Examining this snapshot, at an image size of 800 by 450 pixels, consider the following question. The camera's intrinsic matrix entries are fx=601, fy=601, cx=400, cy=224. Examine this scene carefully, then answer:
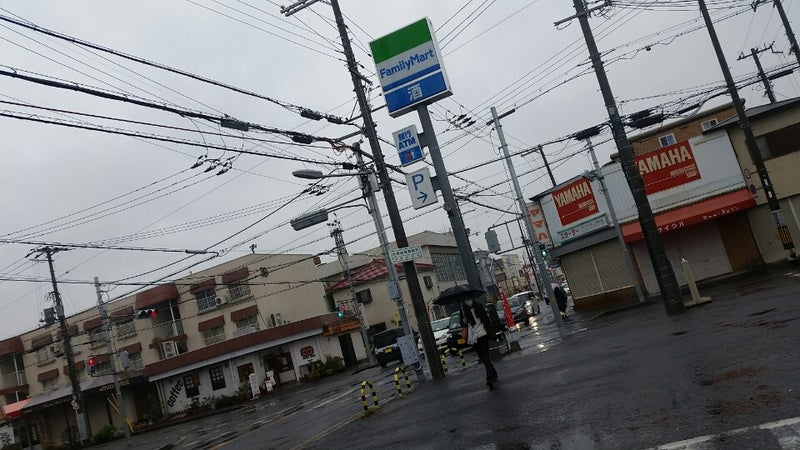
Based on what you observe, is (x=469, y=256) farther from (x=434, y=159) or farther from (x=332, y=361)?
(x=332, y=361)

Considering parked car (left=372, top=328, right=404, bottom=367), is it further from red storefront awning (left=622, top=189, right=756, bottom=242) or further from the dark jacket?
the dark jacket

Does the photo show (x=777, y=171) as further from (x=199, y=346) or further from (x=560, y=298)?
(x=199, y=346)

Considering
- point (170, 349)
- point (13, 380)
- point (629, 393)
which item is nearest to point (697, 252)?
point (629, 393)

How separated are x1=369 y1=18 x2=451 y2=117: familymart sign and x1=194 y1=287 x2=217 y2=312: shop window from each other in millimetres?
31669

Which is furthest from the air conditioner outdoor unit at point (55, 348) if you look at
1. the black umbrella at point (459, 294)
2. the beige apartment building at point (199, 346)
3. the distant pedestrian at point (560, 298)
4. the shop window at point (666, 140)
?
the shop window at point (666, 140)

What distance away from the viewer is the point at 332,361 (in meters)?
43.6

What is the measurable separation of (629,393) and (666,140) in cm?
2673

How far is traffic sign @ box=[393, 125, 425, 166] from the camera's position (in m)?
20.2

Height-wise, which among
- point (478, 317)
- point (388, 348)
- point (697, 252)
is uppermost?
point (478, 317)

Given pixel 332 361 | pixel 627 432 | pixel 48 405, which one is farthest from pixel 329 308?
pixel 627 432

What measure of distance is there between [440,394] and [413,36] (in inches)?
476

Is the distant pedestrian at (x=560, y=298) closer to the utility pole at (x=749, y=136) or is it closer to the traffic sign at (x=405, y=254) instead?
the utility pole at (x=749, y=136)

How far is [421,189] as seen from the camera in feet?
65.8

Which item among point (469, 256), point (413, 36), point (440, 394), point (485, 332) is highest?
point (413, 36)
